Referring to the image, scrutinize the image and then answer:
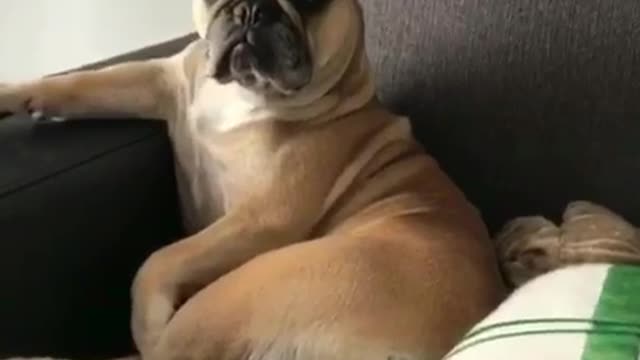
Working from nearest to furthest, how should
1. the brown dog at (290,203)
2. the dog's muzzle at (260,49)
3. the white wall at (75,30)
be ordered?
the brown dog at (290,203)
the dog's muzzle at (260,49)
the white wall at (75,30)

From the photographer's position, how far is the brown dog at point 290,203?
130 cm

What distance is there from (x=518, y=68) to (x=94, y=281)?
0.50 metres

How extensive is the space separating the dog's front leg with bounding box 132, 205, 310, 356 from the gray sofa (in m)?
0.06

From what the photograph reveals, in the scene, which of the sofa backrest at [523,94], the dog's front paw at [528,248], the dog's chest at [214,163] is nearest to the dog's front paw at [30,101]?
the dog's chest at [214,163]

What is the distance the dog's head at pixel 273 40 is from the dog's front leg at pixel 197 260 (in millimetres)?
135

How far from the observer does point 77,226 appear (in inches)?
54.7

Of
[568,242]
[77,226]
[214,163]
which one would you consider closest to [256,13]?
[214,163]

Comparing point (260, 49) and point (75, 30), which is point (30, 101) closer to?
point (260, 49)

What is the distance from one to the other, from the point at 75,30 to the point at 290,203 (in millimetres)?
866

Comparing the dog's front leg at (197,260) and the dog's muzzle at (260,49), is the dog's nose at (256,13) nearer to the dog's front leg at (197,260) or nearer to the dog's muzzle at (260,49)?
the dog's muzzle at (260,49)

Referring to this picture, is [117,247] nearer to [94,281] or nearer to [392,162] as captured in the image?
[94,281]

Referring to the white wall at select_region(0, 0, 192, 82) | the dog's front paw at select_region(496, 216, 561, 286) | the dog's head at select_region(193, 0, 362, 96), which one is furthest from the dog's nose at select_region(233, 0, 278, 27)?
the white wall at select_region(0, 0, 192, 82)

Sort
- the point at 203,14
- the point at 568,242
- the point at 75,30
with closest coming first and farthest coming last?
the point at 568,242
the point at 203,14
the point at 75,30

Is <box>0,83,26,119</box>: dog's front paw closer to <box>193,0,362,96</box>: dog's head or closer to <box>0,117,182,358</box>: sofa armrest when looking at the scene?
<box>0,117,182,358</box>: sofa armrest
